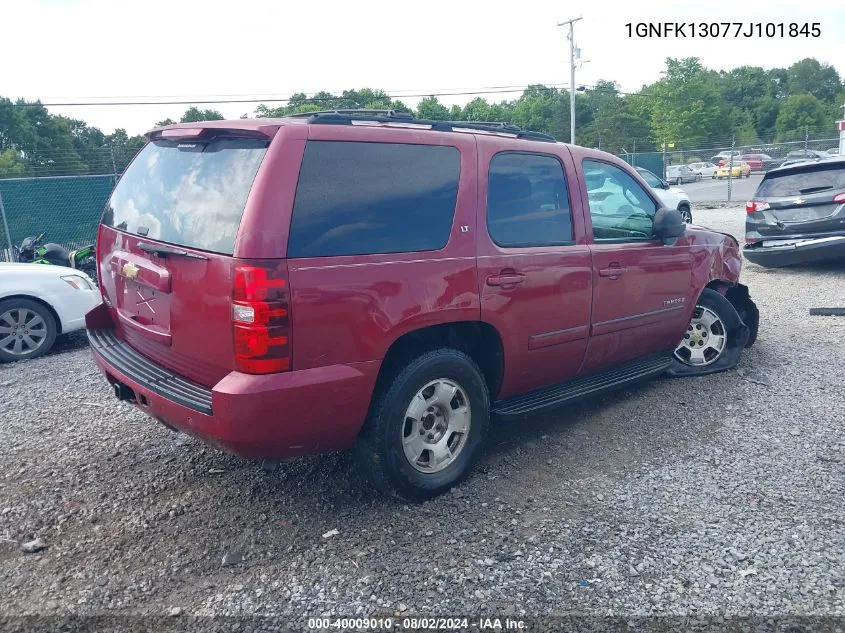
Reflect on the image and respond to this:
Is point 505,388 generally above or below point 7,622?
above

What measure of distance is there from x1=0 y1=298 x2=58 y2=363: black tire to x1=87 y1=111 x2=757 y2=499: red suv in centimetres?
324

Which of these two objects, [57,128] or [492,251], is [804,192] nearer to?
[492,251]

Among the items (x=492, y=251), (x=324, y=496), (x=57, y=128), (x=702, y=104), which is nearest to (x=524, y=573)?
(x=324, y=496)

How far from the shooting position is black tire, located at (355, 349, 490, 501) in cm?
336

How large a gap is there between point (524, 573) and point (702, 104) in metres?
72.1

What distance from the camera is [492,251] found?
373 cm

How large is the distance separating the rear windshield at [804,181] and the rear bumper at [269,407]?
8.55 m

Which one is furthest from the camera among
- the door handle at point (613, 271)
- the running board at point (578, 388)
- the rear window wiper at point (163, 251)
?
the door handle at point (613, 271)

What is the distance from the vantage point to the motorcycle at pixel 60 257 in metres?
9.05

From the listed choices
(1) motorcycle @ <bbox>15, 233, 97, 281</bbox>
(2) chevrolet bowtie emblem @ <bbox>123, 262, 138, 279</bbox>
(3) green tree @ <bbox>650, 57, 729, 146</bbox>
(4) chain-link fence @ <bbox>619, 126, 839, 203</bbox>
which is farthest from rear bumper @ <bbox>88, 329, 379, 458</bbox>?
(3) green tree @ <bbox>650, 57, 729, 146</bbox>

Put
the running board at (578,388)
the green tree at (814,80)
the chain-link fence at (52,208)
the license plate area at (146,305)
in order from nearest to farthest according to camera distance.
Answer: the license plate area at (146,305), the running board at (578,388), the chain-link fence at (52,208), the green tree at (814,80)

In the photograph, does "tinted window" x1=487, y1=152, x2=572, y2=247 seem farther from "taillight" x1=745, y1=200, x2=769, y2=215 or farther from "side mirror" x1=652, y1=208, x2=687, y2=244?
"taillight" x1=745, y1=200, x2=769, y2=215

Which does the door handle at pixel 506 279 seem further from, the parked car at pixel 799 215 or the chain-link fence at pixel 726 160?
the chain-link fence at pixel 726 160

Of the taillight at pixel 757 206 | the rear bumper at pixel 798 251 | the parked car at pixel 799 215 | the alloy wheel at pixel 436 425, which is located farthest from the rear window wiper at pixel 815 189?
the alloy wheel at pixel 436 425
